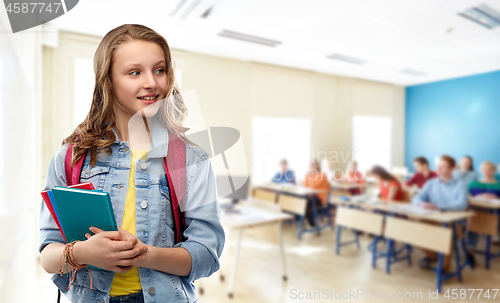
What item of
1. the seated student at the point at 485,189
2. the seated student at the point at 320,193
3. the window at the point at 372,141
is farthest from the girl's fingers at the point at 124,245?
the window at the point at 372,141

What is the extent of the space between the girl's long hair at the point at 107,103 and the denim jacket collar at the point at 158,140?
0.04 ft

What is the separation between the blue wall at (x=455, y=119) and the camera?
6464 mm

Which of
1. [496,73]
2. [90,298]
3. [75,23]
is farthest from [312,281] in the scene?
[496,73]

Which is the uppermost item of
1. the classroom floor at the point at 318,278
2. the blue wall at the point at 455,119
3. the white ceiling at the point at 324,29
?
A: the white ceiling at the point at 324,29

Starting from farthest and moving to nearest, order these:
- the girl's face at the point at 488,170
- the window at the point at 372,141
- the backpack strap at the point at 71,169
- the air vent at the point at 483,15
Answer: the window at the point at 372,141
the girl's face at the point at 488,170
the air vent at the point at 483,15
the backpack strap at the point at 71,169

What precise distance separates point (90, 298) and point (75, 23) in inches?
151

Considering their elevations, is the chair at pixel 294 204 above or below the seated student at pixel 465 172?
below

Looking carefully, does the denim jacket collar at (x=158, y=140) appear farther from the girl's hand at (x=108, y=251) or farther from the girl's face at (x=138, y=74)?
the girl's hand at (x=108, y=251)

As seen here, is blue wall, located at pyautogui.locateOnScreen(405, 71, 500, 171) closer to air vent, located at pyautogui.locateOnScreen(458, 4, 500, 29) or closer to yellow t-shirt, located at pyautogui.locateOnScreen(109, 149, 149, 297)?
air vent, located at pyautogui.locateOnScreen(458, 4, 500, 29)

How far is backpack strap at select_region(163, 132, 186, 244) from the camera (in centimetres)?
68

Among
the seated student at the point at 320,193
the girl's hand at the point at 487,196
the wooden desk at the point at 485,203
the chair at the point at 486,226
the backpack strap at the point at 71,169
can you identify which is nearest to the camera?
the backpack strap at the point at 71,169

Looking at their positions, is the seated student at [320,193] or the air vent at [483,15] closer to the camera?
the air vent at [483,15]

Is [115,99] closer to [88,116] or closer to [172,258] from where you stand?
[88,116]

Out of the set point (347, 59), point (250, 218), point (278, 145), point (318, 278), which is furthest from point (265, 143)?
point (318, 278)
